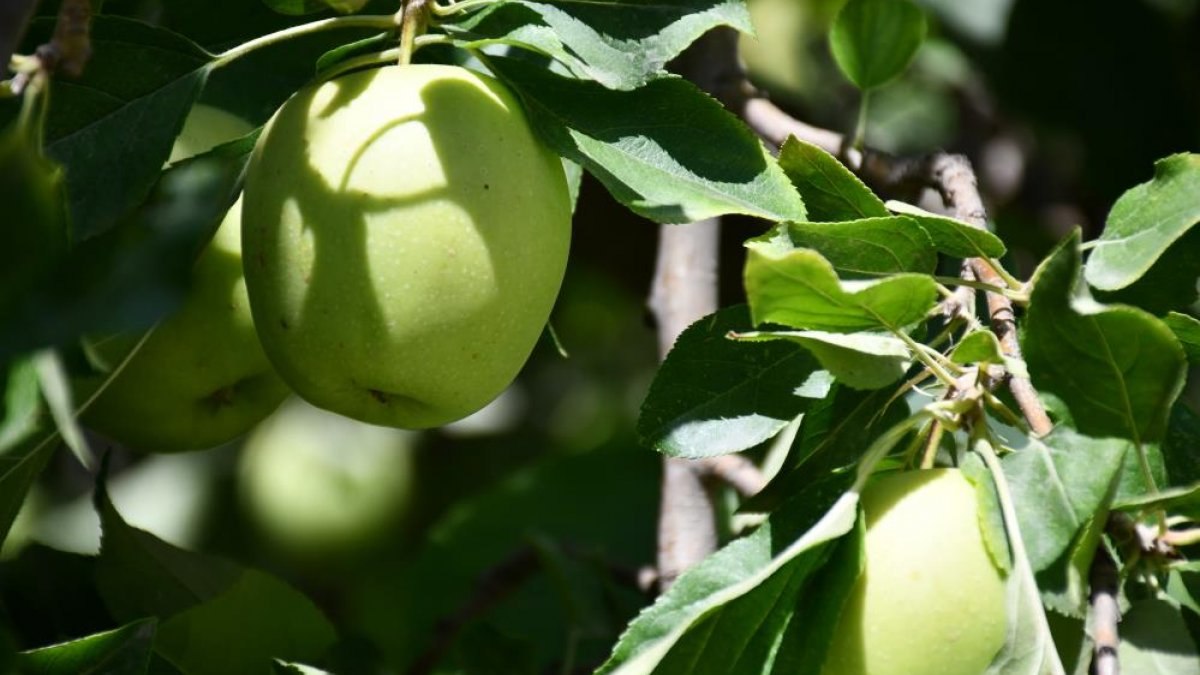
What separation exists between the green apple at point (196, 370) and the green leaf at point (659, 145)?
0.22 m

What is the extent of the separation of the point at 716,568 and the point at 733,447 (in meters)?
0.12

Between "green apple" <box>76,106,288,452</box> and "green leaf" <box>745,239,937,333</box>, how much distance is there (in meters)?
0.33

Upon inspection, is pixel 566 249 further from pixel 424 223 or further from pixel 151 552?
pixel 151 552

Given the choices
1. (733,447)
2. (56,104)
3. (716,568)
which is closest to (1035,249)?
(733,447)

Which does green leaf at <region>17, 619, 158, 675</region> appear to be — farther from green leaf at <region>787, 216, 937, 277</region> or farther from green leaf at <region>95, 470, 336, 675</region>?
green leaf at <region>787, 216, 937, 277</region>

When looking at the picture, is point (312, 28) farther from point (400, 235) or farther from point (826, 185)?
point (826, 185)

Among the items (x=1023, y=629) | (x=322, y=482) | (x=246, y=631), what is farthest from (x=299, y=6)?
(x=322, y=482)

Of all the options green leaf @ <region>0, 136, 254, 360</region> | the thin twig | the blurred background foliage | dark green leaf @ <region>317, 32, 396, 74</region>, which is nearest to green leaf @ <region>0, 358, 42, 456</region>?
green leaf @ <region>0, 136, 254, 360</region>

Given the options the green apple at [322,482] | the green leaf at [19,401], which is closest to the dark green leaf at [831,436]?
the green leaf at [19,401]

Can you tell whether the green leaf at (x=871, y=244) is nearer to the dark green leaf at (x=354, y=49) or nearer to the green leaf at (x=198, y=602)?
the dark green leaf at (x=354, y=49)

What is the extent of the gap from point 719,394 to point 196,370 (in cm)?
32

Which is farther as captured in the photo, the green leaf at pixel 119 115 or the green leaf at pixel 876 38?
the green leaf at pixel 876 38

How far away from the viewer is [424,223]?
79 centimetres

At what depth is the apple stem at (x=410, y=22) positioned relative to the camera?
2.84 feet
